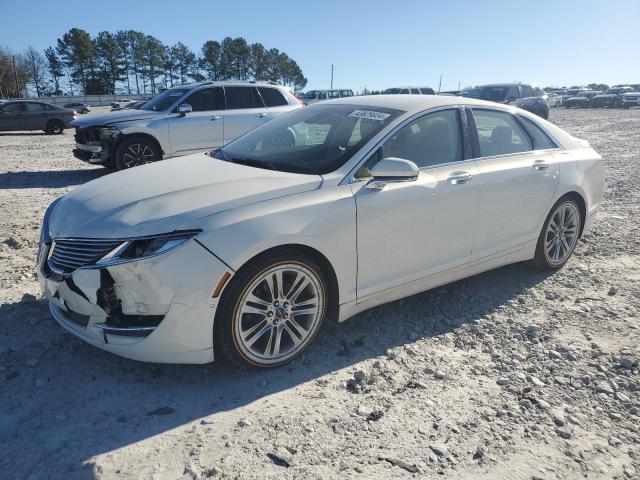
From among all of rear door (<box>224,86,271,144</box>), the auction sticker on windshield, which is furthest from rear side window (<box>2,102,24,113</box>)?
the auction sticker on windshield

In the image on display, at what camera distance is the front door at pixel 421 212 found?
11.1 ft

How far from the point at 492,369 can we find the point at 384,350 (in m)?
0.70

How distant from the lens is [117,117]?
31.4ft

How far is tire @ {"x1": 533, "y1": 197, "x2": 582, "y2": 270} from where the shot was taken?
468cm

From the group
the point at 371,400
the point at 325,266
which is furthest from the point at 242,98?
the point at 371,400

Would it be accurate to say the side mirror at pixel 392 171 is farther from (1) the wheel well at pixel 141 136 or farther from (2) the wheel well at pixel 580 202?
(1) the wheel well at pixel 141 136

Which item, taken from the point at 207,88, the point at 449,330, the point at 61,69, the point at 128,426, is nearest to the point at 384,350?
the point at 449,330

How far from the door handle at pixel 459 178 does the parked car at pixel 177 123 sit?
19.5 ft

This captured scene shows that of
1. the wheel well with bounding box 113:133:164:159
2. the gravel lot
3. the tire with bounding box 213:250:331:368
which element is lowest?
the gravel lot

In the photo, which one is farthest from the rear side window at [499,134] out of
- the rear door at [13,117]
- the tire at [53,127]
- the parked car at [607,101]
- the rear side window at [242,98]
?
the parked car at [607,101]

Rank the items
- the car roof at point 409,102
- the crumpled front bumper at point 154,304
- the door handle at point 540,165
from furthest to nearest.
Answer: the door handle at point 540,165
the car roof at point 409,102
the crumpled front bumper at point 154,304

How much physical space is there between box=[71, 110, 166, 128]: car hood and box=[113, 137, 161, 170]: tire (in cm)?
40

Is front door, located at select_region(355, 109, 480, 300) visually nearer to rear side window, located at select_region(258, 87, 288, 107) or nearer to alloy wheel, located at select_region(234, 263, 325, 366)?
alloy wheel, located at select_region(234, 263, 325, 366)

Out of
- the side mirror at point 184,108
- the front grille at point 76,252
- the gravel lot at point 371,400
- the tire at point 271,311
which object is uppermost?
the side mirror at point 184,108
